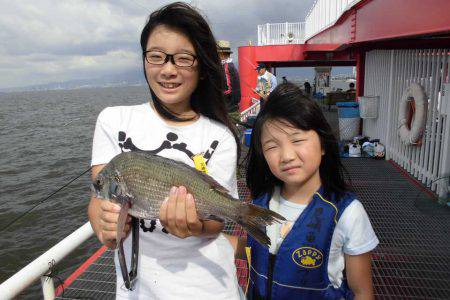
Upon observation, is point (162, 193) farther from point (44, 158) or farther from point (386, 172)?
point (44, 158)

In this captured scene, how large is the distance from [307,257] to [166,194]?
0.96 meters

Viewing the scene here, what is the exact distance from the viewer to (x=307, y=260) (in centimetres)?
212

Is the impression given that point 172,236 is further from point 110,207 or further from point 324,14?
point 324,14

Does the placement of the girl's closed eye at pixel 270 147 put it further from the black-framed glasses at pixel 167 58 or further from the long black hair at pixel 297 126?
the black-framed glasses at pixel 167 58

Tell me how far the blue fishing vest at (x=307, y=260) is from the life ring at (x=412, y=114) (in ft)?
18.0

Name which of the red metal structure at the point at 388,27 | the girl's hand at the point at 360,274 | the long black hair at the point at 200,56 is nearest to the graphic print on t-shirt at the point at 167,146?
the long black hair at the point at 200,56

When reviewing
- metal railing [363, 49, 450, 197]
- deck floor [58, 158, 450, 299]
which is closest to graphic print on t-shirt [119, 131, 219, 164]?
deck floor [58, 158, 450, 299]

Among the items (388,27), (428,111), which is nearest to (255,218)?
(388,27)

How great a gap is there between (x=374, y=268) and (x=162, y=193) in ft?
10.5

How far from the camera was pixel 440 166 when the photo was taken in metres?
6.18

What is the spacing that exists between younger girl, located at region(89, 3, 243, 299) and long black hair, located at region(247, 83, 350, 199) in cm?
32

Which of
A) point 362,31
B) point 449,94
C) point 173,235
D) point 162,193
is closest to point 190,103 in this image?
point 162,193

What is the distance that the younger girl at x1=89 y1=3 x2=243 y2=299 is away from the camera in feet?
6.01

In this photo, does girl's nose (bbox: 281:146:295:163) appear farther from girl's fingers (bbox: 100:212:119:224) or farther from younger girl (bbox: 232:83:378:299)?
girl's fingers (bbox: 100:212:119:224)
